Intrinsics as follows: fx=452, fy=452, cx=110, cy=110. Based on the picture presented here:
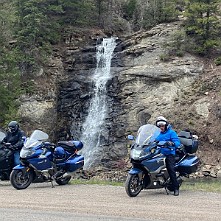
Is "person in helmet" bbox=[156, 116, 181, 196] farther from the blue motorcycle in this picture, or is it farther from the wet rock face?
the wet rock face

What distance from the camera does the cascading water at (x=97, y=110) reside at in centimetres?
2918

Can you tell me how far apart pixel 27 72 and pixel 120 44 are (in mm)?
7823

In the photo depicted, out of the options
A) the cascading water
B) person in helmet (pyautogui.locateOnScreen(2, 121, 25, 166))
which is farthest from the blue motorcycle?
the cascading water

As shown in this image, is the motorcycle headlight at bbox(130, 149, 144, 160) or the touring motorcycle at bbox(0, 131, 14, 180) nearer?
the motorcycle headlight at bbox(130, 149, 144, 160)

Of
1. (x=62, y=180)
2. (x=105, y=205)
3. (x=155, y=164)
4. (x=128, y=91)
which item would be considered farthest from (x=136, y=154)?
(x=128, y=91)

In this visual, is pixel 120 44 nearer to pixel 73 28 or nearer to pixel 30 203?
pixel 73 28

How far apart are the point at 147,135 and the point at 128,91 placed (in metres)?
21.6

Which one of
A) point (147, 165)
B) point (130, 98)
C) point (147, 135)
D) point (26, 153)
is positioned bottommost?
point (147, 165)

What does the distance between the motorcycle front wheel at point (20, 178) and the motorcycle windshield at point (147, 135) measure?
3.21 metres

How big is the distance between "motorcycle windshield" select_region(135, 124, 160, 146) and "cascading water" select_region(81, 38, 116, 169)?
17328 millimetres

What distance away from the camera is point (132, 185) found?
9.93 m

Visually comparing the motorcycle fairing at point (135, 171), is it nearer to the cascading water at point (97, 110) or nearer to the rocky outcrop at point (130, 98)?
the rocky outcrop at point (130, 98)

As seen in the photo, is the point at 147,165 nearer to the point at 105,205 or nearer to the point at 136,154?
the point at 136,154

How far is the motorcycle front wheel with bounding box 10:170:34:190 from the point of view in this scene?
446 inches
